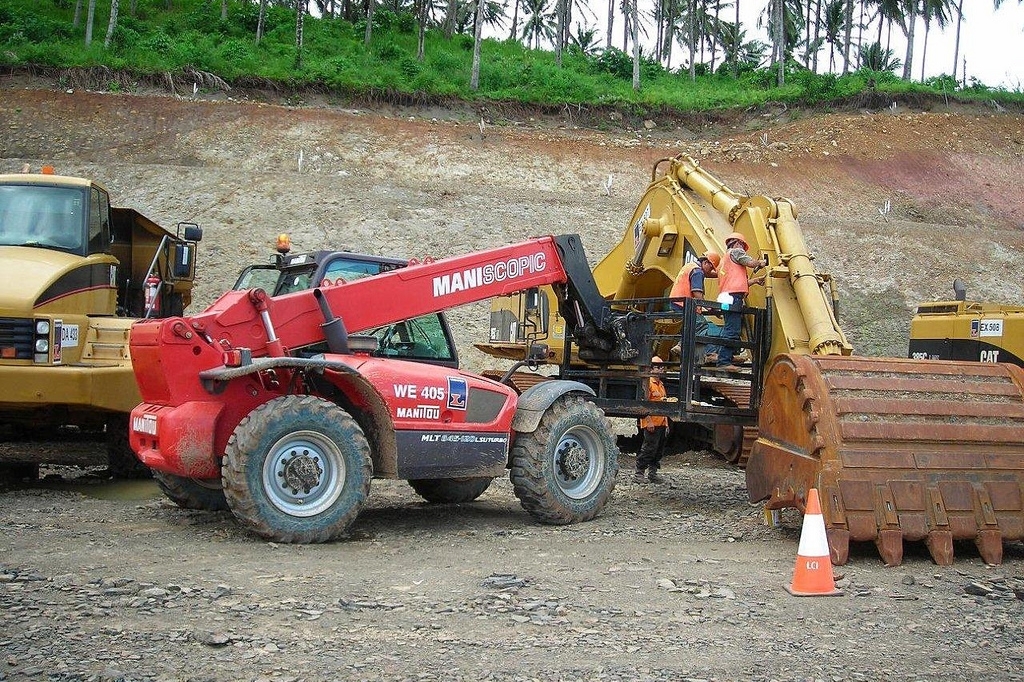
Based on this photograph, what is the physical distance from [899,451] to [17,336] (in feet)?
24.7

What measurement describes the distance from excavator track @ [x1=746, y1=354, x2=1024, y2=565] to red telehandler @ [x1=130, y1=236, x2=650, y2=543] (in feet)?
5.60

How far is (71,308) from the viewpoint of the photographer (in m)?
9.55

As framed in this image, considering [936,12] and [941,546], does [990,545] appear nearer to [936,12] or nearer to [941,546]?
[941,546]

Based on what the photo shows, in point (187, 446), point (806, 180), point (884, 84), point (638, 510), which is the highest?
point (884, 84)

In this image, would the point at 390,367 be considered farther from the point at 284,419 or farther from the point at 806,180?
the point at 806,180

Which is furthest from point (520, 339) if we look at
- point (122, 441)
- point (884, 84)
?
point (884, 84)

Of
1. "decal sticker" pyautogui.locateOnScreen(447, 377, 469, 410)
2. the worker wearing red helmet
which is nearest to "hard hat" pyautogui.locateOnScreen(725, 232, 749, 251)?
the worker wearing red helmet

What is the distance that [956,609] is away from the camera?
5.88 metres

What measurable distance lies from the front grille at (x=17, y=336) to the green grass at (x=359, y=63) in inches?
1104

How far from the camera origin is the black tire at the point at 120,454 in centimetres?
1004

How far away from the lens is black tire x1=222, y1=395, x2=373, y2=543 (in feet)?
22.5

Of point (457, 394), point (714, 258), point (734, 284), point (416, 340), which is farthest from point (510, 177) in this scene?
point (457, 394)

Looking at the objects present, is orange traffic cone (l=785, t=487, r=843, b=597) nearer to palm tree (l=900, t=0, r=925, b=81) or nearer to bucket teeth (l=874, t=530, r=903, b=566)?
bucket teeth (l=874, t=530, r=903, b=566)

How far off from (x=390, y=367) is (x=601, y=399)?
107 inches
